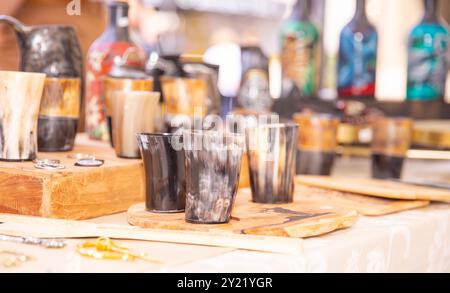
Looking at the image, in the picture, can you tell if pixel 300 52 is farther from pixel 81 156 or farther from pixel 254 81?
pixel 81 156

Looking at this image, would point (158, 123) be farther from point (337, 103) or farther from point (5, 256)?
point (337, 103)

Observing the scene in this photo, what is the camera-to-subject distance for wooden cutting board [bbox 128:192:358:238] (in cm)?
93

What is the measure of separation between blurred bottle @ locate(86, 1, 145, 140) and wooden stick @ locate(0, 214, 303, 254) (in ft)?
2.02

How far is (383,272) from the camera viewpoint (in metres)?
A: 1.04

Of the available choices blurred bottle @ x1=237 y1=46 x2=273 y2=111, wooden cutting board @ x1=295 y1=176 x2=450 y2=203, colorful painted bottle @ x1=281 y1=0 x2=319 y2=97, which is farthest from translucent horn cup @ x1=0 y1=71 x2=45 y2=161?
colorful painted bottle @ x1=281 y1=0 x2=319 y2=97

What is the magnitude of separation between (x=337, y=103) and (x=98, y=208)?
1323 millimetres

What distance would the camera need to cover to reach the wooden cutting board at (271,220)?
93 cm

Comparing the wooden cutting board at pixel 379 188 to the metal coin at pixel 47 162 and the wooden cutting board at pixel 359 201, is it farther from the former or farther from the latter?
the metal coin at pixel 47 162

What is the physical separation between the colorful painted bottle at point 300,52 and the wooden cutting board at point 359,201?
3.03ft

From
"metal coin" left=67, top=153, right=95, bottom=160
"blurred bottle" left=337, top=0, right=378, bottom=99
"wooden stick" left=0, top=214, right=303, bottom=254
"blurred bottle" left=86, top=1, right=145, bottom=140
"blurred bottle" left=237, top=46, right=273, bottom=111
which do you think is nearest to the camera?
"wooden stick" left=0, top=214, right=303, bottom=254

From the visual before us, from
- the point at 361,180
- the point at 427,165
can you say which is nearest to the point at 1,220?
the point at 361,180

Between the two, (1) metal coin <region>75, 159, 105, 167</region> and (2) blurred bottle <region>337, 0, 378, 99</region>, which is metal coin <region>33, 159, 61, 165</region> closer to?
(1) metal coin <region>75, 159, 105, 167</region>

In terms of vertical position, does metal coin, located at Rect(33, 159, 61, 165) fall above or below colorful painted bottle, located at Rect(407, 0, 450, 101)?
below

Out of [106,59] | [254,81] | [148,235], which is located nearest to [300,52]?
[254,81]
